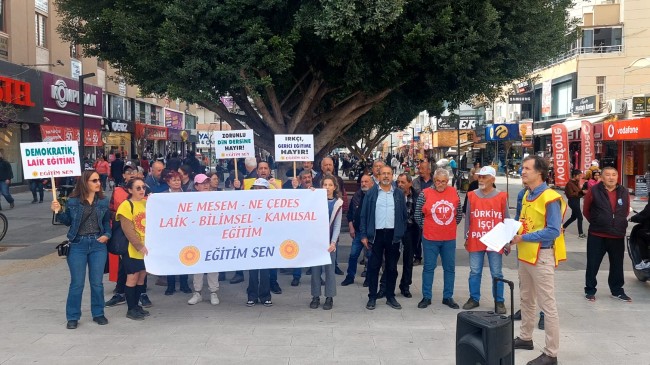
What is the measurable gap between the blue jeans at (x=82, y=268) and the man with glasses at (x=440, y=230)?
12.8ft

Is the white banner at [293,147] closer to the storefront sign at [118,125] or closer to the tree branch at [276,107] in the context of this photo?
the tree branch at [276,107]

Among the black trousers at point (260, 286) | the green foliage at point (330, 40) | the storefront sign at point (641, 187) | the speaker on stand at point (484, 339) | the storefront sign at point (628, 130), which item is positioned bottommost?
the black trousers at point (260, 286)

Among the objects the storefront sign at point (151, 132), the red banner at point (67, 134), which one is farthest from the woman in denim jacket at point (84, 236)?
the storefront sign at point (151, 132)

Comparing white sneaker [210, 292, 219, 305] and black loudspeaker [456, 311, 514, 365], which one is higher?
black loudspeaker [456, 311, 514, 365]

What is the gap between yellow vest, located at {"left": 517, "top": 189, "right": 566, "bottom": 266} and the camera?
5594 millimetres

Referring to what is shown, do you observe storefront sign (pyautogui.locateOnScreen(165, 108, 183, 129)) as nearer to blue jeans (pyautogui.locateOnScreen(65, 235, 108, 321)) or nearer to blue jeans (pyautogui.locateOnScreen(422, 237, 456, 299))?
blue jeans (pyautogui.locateOnScreen(65, 235, 108, 321))

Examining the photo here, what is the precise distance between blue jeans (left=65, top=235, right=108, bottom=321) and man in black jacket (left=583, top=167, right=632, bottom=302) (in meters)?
6.21

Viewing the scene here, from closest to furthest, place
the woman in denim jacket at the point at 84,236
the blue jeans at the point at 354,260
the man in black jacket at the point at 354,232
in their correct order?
the woman in denim jacket at the point at 84,236 → the man in black jacket at the point at 354,232 → the blue jeans at the point at 354,260

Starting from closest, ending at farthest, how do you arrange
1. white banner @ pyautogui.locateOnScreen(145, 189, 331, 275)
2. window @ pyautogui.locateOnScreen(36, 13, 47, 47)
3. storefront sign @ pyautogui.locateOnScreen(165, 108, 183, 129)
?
white banner @ pyautogui.locateOnScreen(145, 189, 331, 275) → window @ pyautogui.locateOnScreen(36, 13, 47, 47) → storefront sign @ pyautogui.locateOnScreen(165, 108, 183, 129)

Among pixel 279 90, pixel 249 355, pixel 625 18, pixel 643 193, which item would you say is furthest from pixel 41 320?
pixel 625 18

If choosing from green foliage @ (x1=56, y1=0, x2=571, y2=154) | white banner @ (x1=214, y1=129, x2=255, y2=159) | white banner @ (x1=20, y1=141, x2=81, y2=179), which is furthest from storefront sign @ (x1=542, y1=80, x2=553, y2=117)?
white banner @ (x1=20, y1=141, x2=81, y2=179)

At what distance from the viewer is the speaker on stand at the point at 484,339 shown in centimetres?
391

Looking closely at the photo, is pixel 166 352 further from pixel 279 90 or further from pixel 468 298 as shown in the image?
pixel 279 90

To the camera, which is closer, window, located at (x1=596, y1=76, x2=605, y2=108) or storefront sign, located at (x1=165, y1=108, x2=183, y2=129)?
window, located at (x1=596, y1=76, x2=605, y2=108)
